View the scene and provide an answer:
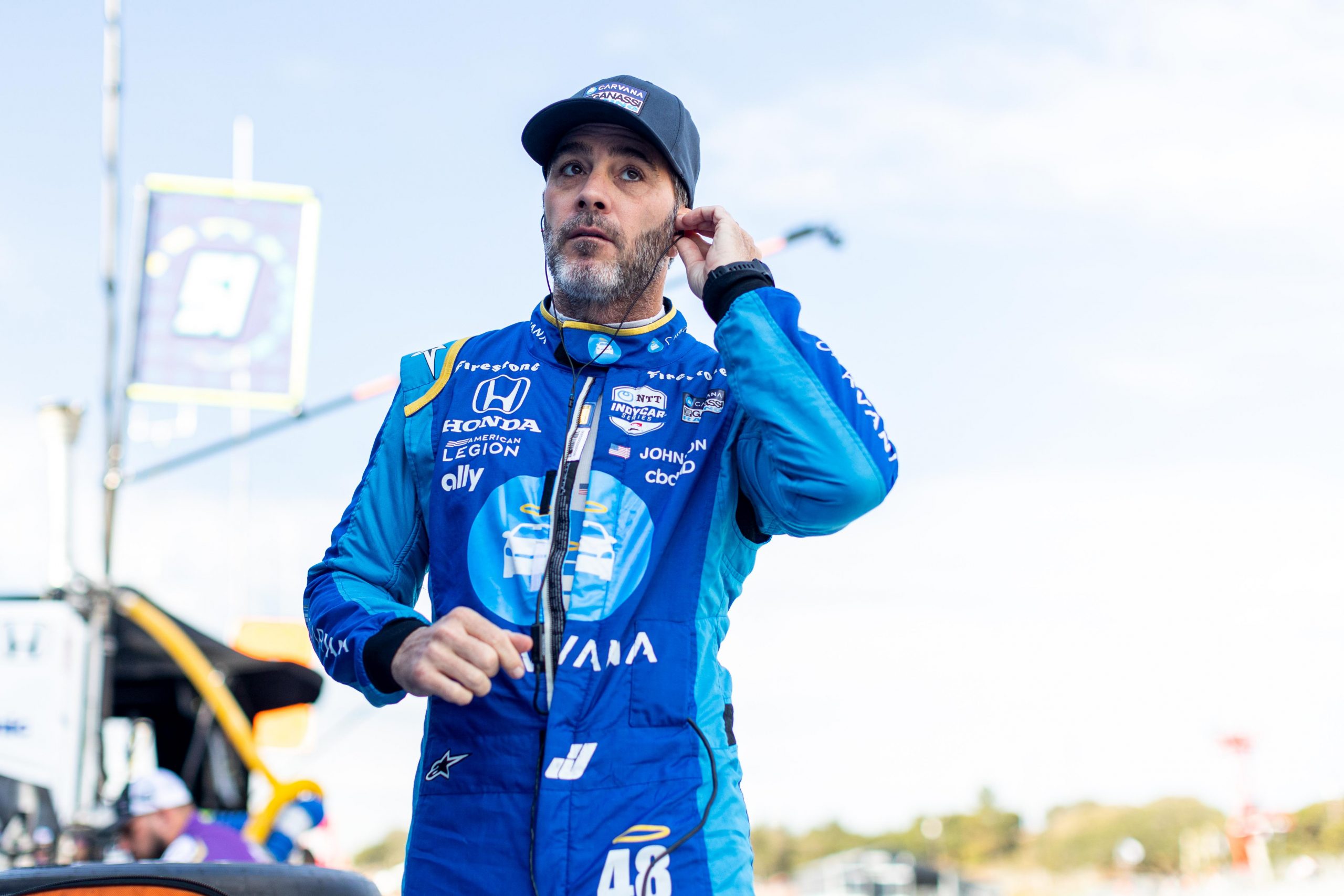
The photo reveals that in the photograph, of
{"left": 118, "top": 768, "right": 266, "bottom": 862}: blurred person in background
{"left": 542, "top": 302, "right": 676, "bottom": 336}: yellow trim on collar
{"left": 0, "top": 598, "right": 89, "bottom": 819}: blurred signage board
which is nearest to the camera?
{"left": 542, "top": 302, "right": 676, "bottom": 336}: yellow trim on collar

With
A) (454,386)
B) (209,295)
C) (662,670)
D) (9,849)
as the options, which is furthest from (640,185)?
(209,295)

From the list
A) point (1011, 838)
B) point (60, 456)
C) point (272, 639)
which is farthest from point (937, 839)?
point (60, 456)

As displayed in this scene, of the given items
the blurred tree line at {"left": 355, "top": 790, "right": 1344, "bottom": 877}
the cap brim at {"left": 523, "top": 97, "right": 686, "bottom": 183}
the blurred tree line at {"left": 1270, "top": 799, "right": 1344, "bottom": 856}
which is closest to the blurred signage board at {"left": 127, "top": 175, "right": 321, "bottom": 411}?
the cap brim at {"left": 523, "top": 97, "right": 686, "bottom": 183}

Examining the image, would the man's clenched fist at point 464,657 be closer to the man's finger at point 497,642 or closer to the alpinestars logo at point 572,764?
the man's finger at point 497,642

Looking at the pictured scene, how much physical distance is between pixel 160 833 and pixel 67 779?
622mm

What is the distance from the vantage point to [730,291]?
2.21 metres

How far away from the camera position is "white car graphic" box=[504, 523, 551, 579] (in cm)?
206

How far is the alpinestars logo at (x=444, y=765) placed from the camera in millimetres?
1988

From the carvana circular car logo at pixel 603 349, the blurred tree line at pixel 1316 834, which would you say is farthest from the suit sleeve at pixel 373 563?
the blurred tree line at pixel 1316 834

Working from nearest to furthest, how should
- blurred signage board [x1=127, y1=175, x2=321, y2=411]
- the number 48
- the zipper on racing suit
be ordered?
the number 48, the zipper on racing suit, blurred signage board [x1=127, y1=175, x2=321, y2=411]

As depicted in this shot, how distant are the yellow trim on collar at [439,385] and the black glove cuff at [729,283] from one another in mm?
463

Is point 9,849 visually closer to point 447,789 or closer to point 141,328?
point 141,328

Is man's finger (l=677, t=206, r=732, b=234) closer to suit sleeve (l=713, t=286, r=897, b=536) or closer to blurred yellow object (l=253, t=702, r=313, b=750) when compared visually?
suit sleeve (l=713, t=286, r=897, b=536)

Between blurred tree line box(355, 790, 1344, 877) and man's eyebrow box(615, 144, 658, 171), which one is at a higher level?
man's eyebrow box(615, 144, 658, 171)
